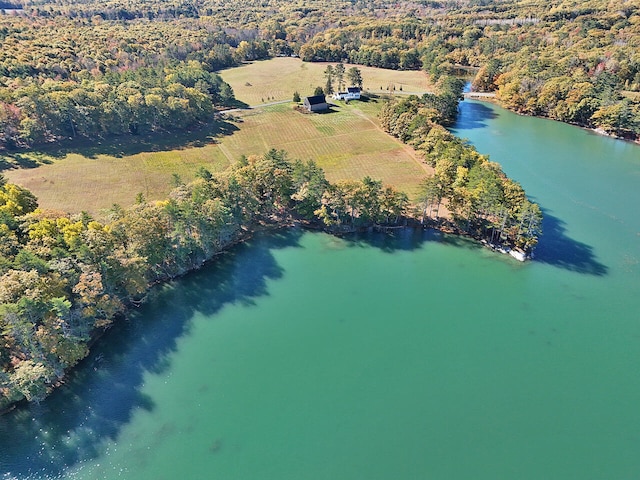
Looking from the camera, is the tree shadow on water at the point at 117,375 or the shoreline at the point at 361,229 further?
the shoreline at the point at 361,229

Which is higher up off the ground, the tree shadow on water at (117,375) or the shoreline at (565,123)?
the shoreline at (565,123)

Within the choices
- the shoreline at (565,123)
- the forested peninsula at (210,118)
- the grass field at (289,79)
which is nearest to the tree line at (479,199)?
the forested peninsula at (210,118)

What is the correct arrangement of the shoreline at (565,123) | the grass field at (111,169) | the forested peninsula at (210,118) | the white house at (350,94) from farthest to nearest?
the white house at (350,94), the shoreline at (565,123), the grass field at (111,169), the forested peninsula at (210,118)

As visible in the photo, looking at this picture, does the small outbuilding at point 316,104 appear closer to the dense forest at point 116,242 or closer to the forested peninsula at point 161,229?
the forested peninsula at point 161,229

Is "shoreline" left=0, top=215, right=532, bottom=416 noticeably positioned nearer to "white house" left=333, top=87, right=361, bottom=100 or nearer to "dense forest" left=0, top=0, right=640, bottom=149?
"dense forest" left=0, top=0, right=640, bottom=149

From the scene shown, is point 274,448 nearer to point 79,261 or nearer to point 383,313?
point 383,313

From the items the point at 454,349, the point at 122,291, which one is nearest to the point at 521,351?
the point at 454,349

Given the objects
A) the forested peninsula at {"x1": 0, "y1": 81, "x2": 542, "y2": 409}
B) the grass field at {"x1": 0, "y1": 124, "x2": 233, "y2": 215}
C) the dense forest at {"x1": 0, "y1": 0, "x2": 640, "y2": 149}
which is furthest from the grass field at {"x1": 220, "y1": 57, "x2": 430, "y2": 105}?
the forested peninsula at {"x1": 0, "y1": 81, "x2": 542, "y2": 409}
